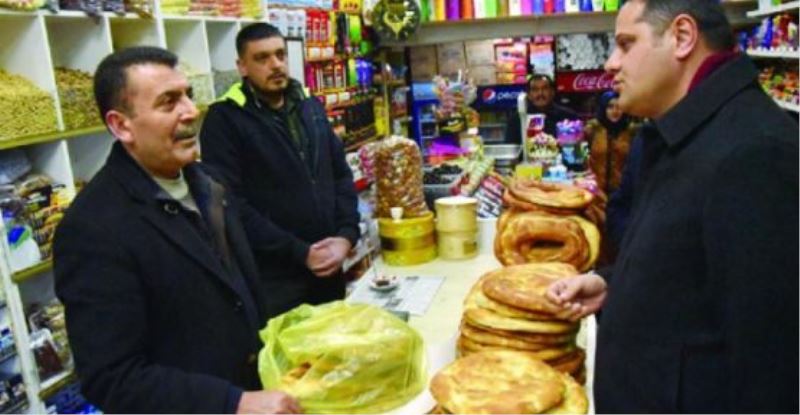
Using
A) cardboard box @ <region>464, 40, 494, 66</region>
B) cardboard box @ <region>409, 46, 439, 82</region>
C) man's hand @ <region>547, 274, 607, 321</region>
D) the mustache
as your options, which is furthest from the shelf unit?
cardboard box @ <region>464, 40, 494, 66</region>

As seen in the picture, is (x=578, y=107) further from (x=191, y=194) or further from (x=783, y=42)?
(x=191, y=194)

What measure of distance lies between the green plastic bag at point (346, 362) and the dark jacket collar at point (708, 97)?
0.75 metres

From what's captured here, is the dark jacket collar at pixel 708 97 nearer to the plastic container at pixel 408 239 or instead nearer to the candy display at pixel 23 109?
the plastic container at pixel 408 239

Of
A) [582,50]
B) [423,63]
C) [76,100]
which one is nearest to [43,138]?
[76,100]

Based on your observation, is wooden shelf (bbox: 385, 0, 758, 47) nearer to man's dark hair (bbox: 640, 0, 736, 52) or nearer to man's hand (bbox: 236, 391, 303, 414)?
man's dark hair (bbox: 640, 0, 736, 52)

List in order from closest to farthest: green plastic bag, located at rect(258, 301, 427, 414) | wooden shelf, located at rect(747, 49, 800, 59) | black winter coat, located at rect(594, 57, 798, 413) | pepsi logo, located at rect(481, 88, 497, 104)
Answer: black winter coat, located at rect(594, 57, 798, 413), green plastic bag, located at rect(258, 301, 427, 414), wooden shelf, located at rect(747, 49, 800, 59), pepsi logo, located at rect(481, 88, 497, 104)

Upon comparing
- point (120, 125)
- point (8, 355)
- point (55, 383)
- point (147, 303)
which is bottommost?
point (55, 383)

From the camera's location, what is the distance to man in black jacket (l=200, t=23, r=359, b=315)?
2.75 m

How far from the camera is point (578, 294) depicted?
170 cm

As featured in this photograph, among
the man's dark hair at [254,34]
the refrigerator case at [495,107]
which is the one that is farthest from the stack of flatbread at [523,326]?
the refrigerator case at [495,107]

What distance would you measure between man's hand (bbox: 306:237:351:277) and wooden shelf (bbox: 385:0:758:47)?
379 centimetres

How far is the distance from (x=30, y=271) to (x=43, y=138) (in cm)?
50

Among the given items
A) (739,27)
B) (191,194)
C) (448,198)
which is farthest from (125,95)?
(739,27)

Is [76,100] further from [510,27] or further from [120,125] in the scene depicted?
[510,27]
